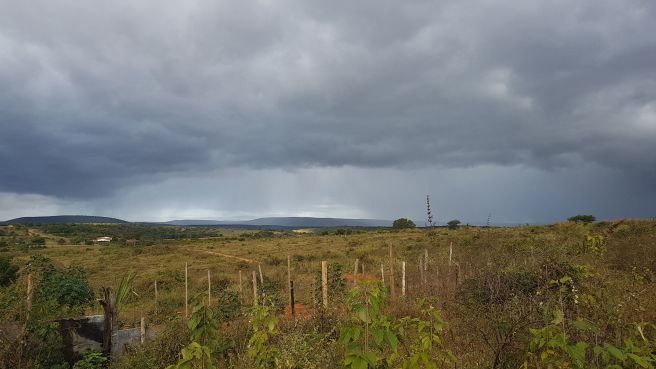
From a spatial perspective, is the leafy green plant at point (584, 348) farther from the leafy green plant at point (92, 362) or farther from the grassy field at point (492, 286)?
the leafy green plant at point (92, 362)

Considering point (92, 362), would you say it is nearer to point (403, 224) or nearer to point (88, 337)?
point (88, 337)

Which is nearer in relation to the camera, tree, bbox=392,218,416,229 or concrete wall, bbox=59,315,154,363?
concrete wall, bbox=59,315,154,363

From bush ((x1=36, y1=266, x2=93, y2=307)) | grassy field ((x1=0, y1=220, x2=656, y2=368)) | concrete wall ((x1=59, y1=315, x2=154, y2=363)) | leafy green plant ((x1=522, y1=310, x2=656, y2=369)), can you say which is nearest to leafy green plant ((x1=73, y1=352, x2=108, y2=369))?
concrete wall ((x1=59, y1=315, x2=154, y2=363))

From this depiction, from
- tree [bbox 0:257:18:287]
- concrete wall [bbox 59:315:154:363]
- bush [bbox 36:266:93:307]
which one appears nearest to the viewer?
concrete wall [bbox 59:315:154:363]

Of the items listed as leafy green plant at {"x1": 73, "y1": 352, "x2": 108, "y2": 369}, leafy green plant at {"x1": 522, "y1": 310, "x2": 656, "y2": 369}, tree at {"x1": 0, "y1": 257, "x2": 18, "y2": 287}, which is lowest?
leafy green plant at {"x1": 73, "y1": 352, "x2": 108, "y2": 369}

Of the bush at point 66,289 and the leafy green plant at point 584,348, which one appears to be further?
the bush at point 66,289

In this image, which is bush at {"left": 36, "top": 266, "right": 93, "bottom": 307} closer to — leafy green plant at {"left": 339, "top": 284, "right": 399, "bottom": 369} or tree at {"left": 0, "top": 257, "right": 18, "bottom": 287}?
tree at {"left": 0, "top": 257, "right": 18, "bottom": 287}

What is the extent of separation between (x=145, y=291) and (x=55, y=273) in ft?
23.6

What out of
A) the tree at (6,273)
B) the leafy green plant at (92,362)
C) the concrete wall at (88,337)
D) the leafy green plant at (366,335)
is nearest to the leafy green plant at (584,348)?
the leafy green plant at (366,335)

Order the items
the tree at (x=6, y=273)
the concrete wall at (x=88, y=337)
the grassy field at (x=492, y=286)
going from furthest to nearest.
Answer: the tree at (x=6, y=273)
the concrete wall at (x=88, y=337)
the grassy field at (x=492, y=286)

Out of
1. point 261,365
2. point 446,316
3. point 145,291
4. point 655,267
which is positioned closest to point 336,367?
point 261,365

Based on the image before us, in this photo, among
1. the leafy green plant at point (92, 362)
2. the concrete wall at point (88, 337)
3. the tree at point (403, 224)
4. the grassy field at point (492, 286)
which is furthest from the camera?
the tree at point (403, 224)

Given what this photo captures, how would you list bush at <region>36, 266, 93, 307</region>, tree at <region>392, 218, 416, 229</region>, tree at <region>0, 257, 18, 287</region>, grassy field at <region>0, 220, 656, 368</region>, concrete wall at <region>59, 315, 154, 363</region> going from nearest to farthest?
grassy field at <region>0, 220, 656, 368</region> < concrete wall at <region>59, 315, 154, 363</region> < bush at <region>36, 266, 93, 307</region> < tree at <region>0, 257, 18, 287</region> < tree at <region>392, 218, 416, 229</region>

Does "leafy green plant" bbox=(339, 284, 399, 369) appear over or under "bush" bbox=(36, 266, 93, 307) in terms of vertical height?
over
